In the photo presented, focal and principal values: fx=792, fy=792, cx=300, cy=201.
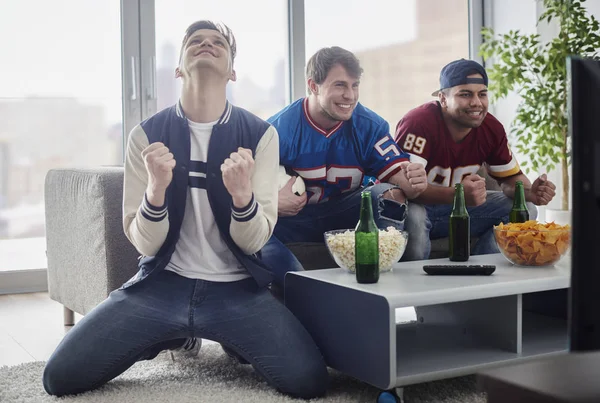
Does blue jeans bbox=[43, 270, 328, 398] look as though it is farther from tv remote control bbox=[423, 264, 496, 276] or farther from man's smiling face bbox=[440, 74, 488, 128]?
man's smiling face bbox=[440, 74, 488, 128]

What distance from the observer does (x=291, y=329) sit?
2143mm

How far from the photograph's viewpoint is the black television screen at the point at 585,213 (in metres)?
0.89

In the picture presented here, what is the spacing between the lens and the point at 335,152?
2.87 meters

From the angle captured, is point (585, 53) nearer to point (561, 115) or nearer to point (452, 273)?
point (561, 115)

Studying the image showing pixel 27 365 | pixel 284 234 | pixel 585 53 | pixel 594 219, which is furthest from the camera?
pixel 585 53

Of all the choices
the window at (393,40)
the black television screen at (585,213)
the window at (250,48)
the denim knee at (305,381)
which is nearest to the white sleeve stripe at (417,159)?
the denim knee at (305,381)

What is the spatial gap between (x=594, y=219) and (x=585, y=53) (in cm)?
401

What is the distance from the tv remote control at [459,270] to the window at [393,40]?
279 cm

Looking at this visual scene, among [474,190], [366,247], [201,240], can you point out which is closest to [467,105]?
[474,190]

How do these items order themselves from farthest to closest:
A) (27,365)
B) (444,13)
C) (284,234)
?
(444,13)
(284,234)
(27,365)

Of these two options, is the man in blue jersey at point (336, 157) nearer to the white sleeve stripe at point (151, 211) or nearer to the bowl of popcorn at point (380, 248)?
the bowl of popcorn at point (380, 248)

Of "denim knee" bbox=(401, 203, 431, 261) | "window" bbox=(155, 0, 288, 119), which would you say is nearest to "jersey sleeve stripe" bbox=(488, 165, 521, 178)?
"denim knee" bbox=(401, 203, 431, 261)

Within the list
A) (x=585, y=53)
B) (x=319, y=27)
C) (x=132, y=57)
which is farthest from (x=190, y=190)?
(x=585, y=53)

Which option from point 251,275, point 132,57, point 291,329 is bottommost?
point 291,329
